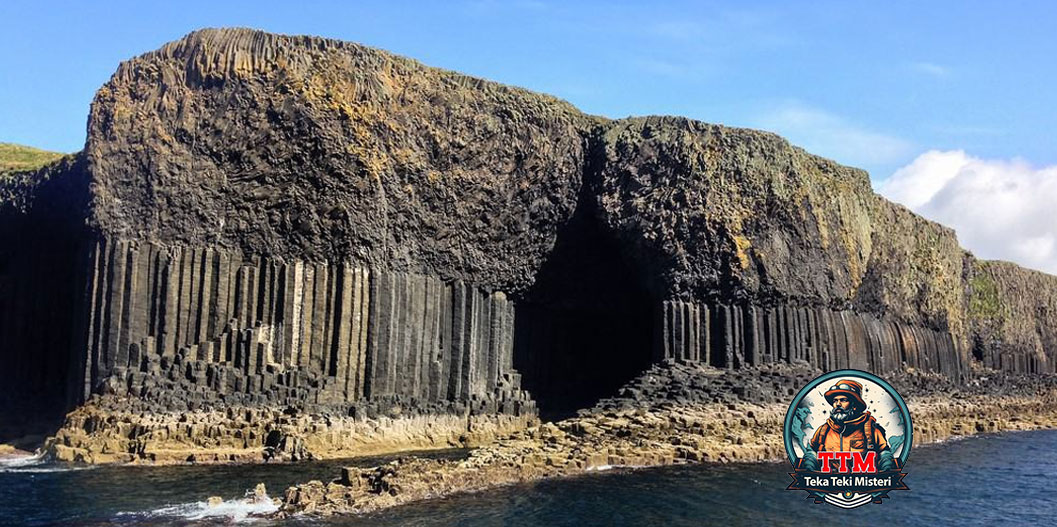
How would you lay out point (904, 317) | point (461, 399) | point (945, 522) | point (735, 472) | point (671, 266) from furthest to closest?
point (904, 317), point (671, 266), point (461, 399), point (735, 472), point (945, 522)

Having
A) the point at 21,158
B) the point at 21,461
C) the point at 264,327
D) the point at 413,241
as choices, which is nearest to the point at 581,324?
the point at 413,241

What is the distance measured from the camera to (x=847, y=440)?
2403 cm

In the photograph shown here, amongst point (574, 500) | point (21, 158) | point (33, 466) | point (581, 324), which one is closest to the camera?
point (574, 500)

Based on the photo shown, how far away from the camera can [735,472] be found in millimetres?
33875

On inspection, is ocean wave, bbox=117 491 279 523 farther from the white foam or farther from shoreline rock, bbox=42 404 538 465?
the white foam

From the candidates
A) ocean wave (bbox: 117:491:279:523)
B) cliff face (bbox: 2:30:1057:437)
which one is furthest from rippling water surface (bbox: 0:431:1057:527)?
cliff face (bbox: 2:30:1057:437)

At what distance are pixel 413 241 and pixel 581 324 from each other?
12641mm

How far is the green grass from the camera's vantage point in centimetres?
4412

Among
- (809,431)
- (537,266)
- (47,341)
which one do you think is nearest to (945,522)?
(809,431)

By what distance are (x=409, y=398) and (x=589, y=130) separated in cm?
1603

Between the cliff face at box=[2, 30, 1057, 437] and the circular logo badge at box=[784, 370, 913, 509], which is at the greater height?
the cliff face at box=[2, 30, 1057, 437]

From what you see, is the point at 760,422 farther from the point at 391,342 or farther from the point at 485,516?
the point at 485,516

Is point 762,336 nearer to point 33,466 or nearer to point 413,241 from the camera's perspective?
point 413,241

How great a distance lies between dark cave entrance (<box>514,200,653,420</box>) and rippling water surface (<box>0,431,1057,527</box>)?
14.9 m
